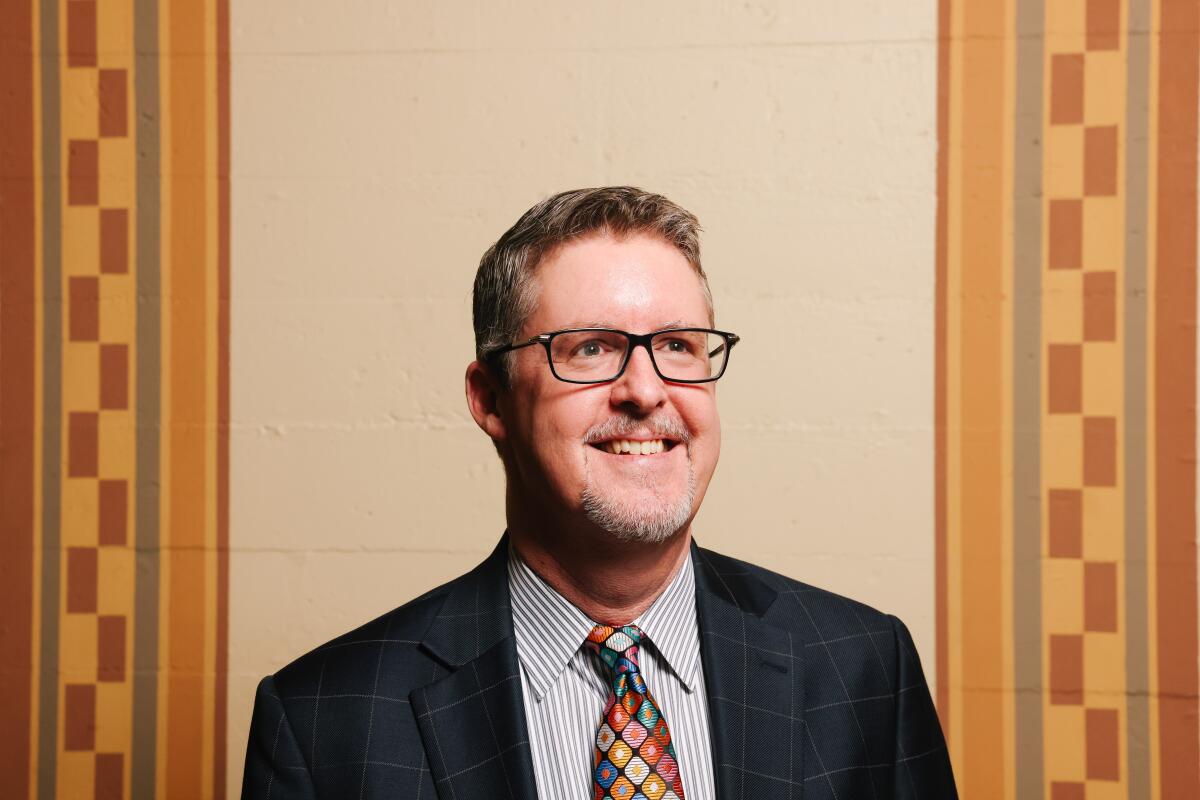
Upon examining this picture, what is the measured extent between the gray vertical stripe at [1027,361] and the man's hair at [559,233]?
46.2 inches

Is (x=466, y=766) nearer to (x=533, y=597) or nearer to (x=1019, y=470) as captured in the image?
(x=533, y=597)

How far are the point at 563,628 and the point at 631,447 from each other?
0.24m

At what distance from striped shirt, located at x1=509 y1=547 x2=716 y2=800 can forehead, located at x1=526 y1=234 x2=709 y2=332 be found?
13.0 inches

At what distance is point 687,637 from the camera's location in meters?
1.41

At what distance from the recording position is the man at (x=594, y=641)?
51.4 inches

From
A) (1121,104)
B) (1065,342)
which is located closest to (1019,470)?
(1065,342)

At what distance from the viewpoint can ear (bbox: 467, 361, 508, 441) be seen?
1469mm

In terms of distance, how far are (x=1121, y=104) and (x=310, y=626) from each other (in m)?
2.05

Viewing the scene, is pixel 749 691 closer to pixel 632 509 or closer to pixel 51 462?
pixel 632 509

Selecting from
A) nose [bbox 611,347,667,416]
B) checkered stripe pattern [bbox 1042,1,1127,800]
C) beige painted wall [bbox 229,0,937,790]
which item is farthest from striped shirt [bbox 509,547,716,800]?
checkered stripe pattern [bbox 1042,1,1127,800]

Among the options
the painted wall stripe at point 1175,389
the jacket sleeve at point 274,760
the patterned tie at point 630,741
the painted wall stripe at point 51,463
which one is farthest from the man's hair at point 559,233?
the painted wall stripe at point 51,463

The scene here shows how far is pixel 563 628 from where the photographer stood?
1365 millimetres

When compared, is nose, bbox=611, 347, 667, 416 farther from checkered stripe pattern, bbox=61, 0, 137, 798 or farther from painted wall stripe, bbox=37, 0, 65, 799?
painted wall stripe, bbox=37, 0, 65, 799

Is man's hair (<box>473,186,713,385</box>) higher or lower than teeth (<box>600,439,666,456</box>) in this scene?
higher
